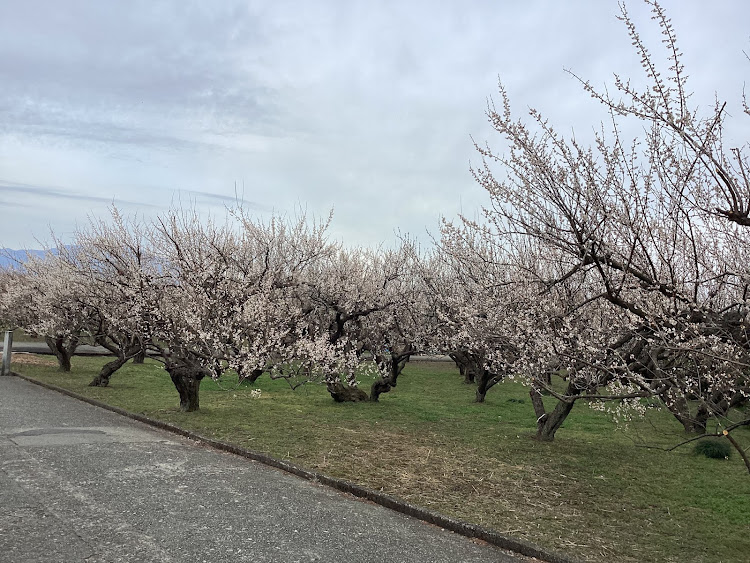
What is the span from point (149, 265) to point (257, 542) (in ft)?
43.7

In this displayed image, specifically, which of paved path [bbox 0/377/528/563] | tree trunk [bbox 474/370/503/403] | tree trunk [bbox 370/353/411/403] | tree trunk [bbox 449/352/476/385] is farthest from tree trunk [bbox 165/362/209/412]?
tree trunk [bbox 449/352/476/385]

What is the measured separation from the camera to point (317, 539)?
221 inches

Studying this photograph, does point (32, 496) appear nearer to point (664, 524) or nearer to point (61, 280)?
point (664, 524)

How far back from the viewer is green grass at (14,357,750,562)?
648cm

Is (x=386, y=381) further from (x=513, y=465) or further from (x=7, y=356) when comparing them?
(x=7, y=356)

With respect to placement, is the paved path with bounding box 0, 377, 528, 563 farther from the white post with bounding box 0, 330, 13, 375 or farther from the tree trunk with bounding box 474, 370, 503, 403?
the white post with bounding box 0, 330, 13, 375

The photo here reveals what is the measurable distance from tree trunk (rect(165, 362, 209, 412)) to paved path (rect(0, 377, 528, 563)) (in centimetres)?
388

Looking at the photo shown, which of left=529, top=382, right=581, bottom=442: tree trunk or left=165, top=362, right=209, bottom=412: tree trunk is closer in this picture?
left=529, top=382, right=581, bottom=442: tree trunk

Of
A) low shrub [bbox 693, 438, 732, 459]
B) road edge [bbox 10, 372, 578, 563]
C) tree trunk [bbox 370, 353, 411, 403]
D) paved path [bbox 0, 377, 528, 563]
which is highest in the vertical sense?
tree trunk [bbox 370, 353, 411, 403]

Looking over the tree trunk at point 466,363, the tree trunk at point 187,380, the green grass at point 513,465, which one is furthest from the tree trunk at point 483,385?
the tree trunk at point 187,380

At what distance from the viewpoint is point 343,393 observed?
57.6 feet

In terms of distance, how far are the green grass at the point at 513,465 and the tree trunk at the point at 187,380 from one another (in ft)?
1.33

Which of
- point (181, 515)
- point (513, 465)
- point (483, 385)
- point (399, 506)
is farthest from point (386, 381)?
point (181, 515)

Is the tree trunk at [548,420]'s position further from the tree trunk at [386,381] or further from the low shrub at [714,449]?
the tree trunk at [386,381]
